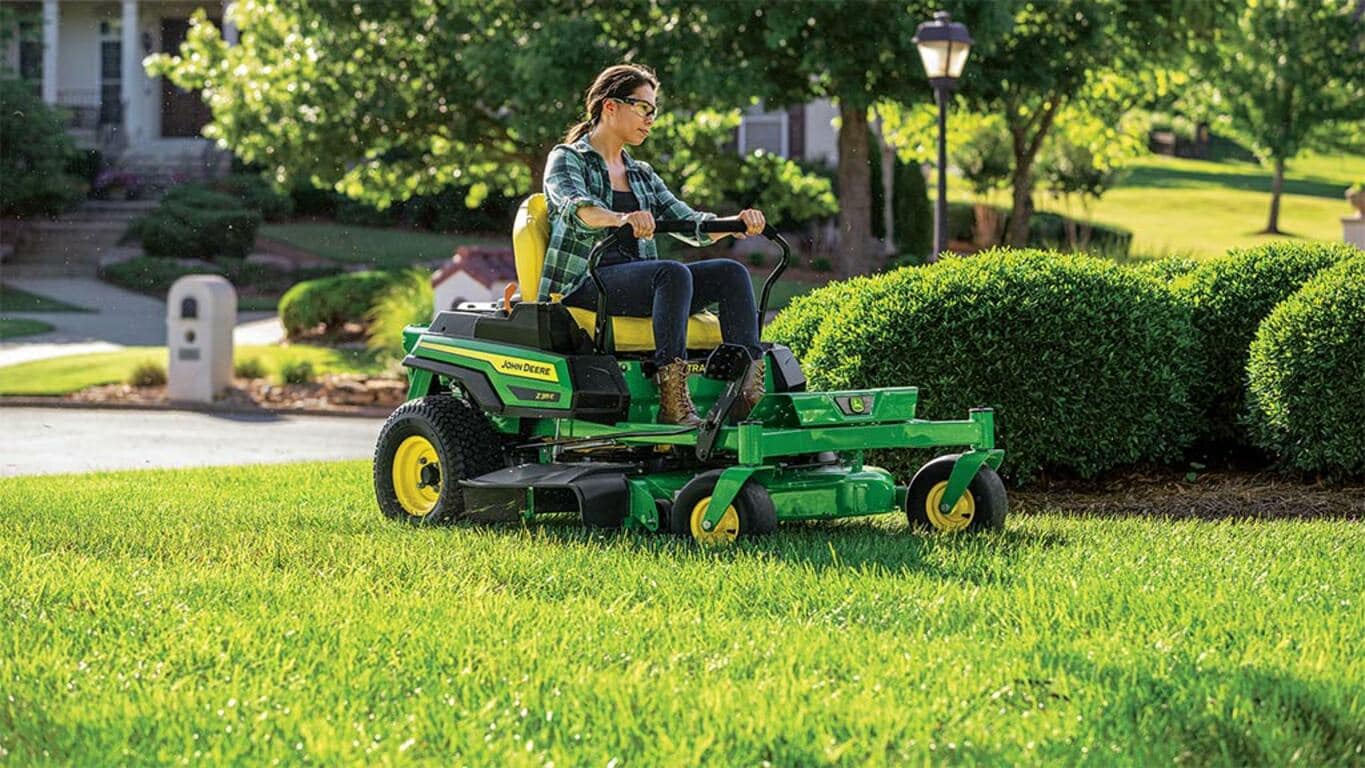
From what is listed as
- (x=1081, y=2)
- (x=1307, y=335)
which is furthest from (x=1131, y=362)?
(x=1081, y=2)

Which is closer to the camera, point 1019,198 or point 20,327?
point 20,327

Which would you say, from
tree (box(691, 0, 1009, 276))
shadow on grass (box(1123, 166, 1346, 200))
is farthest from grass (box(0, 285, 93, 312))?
shadow on grass (box(1123, 166, 1346, 200))

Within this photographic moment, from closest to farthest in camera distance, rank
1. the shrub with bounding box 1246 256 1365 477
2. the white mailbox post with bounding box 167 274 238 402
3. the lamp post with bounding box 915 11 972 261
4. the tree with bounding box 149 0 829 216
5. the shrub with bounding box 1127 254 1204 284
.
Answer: the shrub with bounding box 1246 256 1365 477 < the shrub with bounding box 1127 254 1204 284 < the lamp post with bounding box 915 11 972 261 < the white mailbox post with bounding box 167 274 238 402 < the tree with bounding box 149 0 829 216

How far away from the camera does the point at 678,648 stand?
5.32 meters

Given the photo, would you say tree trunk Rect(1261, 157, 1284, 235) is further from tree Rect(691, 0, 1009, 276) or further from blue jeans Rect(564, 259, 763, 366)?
blue jeans Rect(564, 259, 763, 366)

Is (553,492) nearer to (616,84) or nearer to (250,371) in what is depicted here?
(616,84)

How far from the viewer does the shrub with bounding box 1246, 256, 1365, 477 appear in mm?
9367

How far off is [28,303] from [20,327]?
3174 mm

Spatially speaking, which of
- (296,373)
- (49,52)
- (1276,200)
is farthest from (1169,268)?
(1276,200)

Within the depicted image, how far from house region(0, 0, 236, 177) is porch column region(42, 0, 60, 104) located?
20mm

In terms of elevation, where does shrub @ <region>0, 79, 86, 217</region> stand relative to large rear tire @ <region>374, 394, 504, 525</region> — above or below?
above

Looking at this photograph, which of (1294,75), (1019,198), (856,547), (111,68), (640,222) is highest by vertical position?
(1294,75)

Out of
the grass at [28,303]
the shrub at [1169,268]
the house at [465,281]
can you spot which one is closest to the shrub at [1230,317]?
the shrub at [1169,268]

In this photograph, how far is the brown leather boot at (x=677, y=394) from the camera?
7547mm
